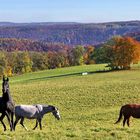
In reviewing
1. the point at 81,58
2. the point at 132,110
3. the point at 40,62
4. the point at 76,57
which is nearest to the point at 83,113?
the point at 132,110

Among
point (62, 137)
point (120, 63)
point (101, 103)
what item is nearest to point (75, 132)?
point (62, 137)

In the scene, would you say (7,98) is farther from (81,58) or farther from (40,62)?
(81,58)

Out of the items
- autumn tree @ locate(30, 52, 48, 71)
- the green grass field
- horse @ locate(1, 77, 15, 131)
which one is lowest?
autumn tree @ locate(30, 52, 48, 71)

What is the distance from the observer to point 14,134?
14531mm

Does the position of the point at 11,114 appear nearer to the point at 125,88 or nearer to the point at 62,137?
the point at 62,137

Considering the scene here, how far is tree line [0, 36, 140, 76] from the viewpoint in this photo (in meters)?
92.1

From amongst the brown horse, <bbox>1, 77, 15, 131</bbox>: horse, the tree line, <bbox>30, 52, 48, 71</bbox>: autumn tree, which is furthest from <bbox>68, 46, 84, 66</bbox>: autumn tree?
<bbox>1, 77, 15, 131</bbox>: horse

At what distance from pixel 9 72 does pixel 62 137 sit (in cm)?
11787

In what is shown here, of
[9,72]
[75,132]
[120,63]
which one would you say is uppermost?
[75,132]

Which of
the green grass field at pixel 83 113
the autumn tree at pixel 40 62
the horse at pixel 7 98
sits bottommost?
the autumn tree at pixel 40 62

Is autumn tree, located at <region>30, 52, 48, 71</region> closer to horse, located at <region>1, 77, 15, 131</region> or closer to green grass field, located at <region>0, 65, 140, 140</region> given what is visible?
green grass field, located at <region>0, 65, 140, 140</region>

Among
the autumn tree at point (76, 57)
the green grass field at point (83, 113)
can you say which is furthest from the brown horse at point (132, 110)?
the autumn tree at point (76, 57)

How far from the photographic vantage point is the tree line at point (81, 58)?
9206 cm

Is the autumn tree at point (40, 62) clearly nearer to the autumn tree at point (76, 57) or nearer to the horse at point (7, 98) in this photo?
the autumn tree at point (76, 57)
